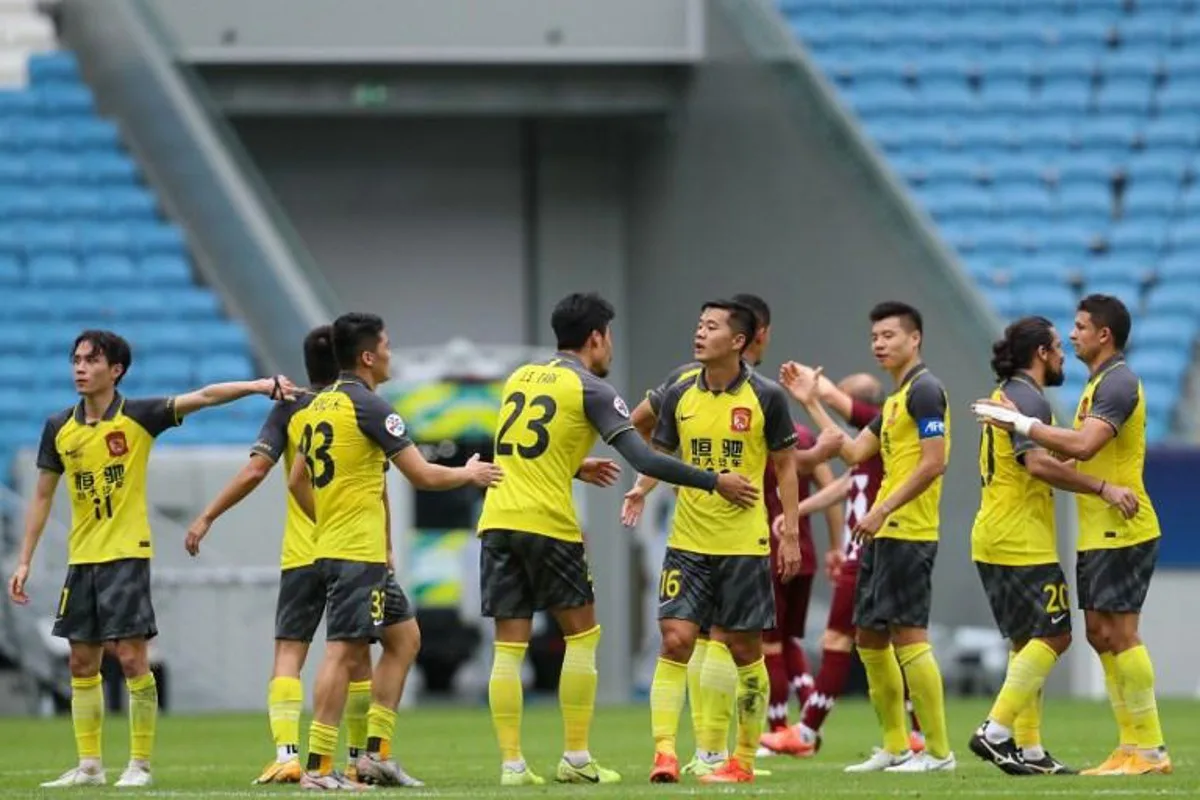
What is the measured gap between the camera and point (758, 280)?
24.9m

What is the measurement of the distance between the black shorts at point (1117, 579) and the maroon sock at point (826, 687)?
2102 mm

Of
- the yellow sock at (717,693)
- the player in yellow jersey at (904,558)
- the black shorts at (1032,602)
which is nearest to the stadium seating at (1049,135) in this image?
the player in yellow jersey at (904,558)

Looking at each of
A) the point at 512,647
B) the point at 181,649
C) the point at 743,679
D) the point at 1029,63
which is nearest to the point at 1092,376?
the point at 743,679

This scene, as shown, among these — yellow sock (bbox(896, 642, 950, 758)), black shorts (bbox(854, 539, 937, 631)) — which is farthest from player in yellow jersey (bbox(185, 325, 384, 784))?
yellow sock (bbox(896, 642, 950, 758))

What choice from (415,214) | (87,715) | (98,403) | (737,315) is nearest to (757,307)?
(737,315)

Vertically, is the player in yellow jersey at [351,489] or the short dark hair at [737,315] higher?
the short dark hair at [737,315]

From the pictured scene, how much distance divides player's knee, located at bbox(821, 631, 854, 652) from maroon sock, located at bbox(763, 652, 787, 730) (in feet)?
1.33

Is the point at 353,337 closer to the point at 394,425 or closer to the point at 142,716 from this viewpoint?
the point at 394,425

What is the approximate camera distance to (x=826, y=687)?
13570mm

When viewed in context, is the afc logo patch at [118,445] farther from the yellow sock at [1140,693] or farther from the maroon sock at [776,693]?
the yellow sock at [1140,693]

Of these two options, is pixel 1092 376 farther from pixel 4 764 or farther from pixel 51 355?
pixel 51 355

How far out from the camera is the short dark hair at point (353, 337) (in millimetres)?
11273

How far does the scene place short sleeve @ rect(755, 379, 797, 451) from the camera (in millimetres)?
11414

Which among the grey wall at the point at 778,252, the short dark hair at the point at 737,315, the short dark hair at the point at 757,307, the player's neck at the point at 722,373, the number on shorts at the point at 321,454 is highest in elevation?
the grey wall at the point at 778,252
